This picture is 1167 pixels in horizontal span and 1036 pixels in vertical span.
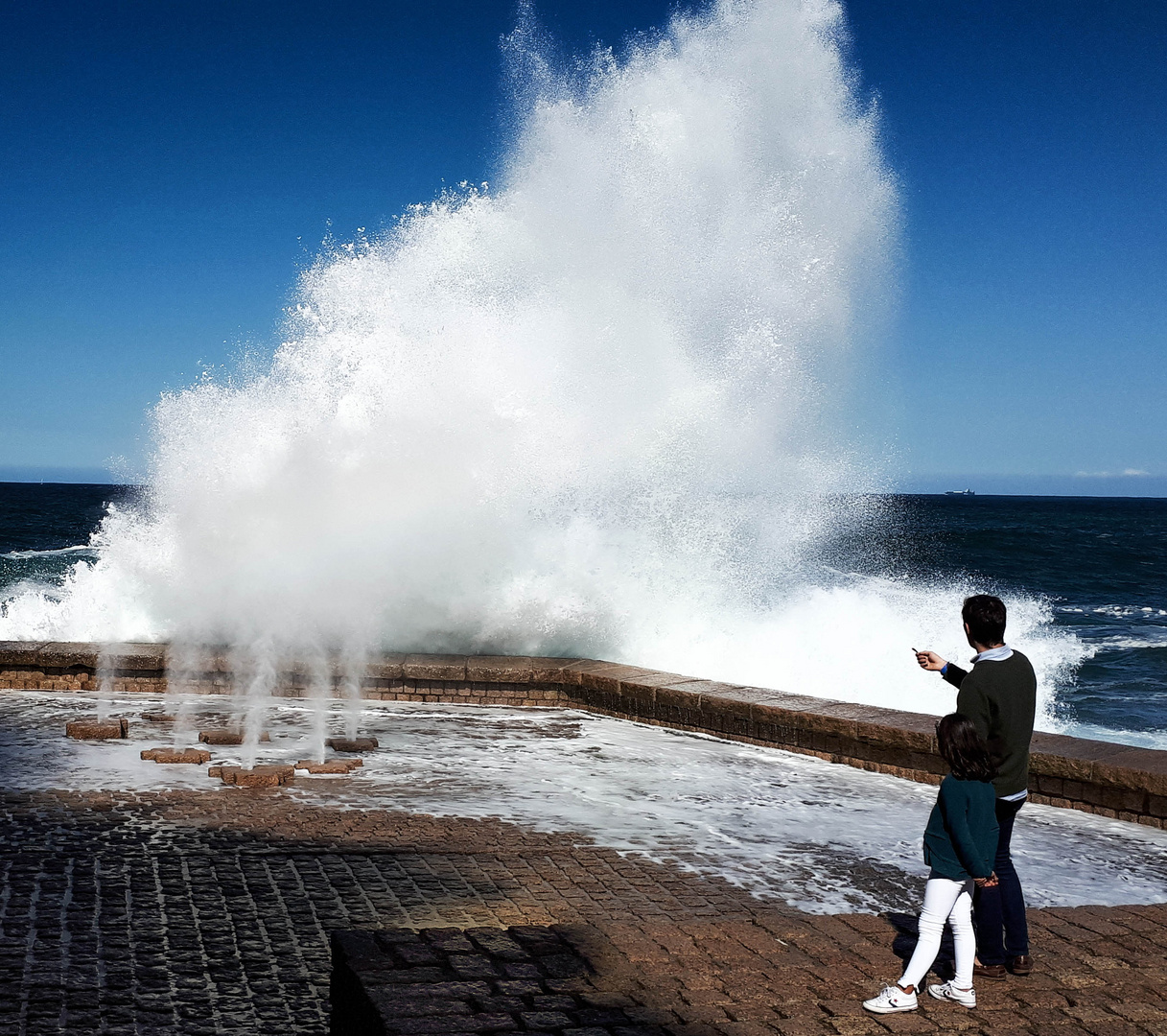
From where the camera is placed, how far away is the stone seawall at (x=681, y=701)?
6219mm

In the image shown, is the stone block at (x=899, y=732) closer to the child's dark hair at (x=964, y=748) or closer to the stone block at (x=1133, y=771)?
the stone block at (x=1133, y=771)

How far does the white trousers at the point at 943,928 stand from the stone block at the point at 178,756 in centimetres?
475

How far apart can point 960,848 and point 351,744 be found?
4780mm

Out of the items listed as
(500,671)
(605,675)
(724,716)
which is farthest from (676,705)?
(500,671)

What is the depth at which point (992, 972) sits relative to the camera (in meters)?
3.47

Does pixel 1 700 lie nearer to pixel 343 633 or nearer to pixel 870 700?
pixel 343 633

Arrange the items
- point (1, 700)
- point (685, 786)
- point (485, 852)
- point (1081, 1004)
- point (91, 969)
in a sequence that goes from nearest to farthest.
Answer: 1. point (1081, 1004)
2. point (91, 969)
3. point (485, 852)
4. point (685, 786)
5. point (1, 700)

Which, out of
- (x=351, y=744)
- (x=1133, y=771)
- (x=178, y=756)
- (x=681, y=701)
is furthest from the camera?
(x=681, y=701)

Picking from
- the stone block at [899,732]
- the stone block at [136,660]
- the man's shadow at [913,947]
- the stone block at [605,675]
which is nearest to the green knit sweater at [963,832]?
the man's shadow at [913,947]

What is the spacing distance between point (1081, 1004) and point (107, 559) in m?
11.3

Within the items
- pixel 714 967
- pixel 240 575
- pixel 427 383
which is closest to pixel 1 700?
pixel 240 575

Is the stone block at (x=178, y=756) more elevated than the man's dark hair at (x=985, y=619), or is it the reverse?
the man's dark hair at (x=985, y=619)

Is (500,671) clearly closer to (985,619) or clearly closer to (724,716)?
(724,716)

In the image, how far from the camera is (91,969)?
142 inches
